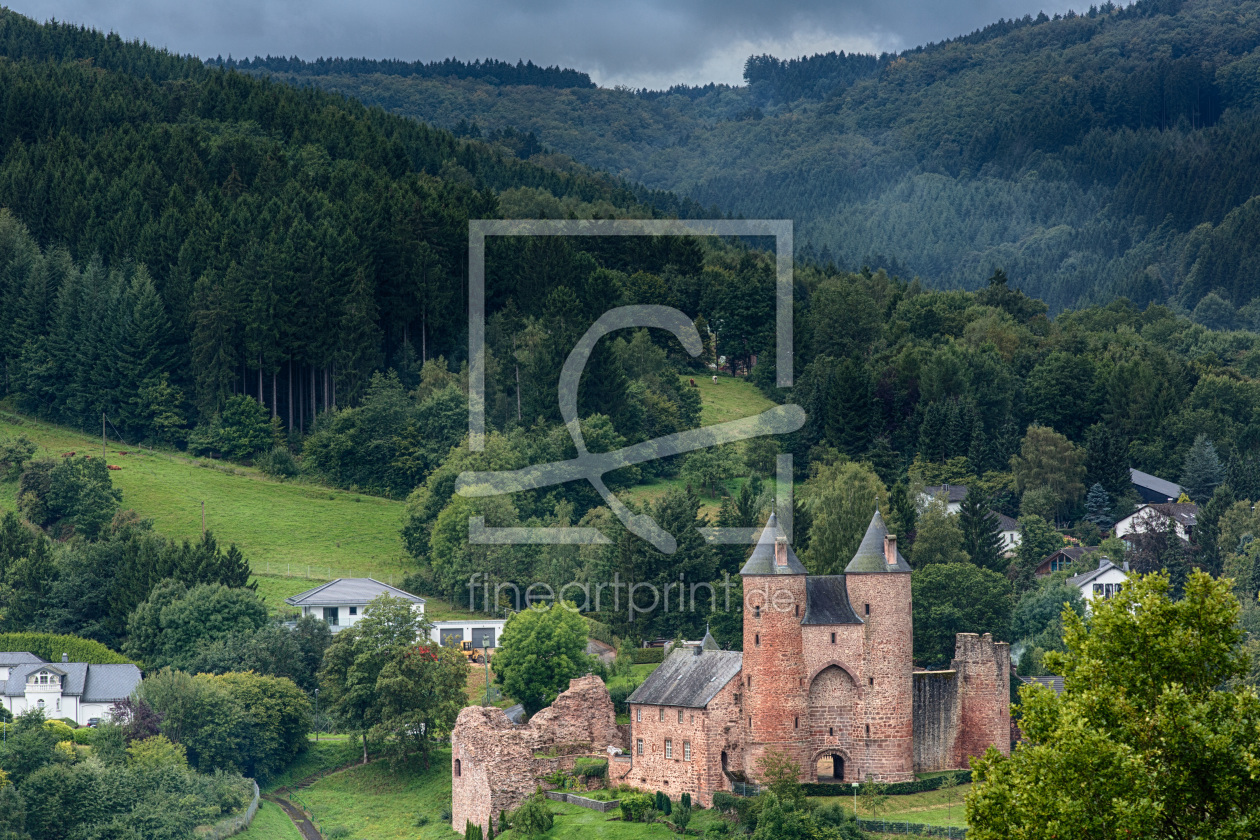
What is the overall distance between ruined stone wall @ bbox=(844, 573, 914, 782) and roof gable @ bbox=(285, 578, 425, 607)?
30.2m

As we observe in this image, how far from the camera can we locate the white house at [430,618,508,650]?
87375 millimetres

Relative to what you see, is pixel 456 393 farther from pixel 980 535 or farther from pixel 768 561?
pixel 768 561

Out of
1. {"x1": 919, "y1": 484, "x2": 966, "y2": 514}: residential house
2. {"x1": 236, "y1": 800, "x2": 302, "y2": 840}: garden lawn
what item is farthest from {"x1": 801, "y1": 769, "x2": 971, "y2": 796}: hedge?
{"x1": 919, "y1": 484, "x2": 966, "y2": 514}: residential house

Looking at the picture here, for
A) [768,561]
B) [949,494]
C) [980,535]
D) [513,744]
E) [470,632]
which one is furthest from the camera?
[949,494]

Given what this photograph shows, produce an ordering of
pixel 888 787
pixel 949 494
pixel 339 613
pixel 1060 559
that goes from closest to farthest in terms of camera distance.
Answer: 1. pixel 888 787
2. pixel 339 613
3. pixel 1060 559
4. pixel 949 494

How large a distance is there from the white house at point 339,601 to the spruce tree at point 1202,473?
187 ft

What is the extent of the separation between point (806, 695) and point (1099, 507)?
54.8 metres

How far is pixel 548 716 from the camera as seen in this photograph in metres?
69.9

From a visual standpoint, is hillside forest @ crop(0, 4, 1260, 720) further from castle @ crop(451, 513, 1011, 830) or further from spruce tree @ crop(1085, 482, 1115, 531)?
castle @ crop(451, 513, 1011, 830)

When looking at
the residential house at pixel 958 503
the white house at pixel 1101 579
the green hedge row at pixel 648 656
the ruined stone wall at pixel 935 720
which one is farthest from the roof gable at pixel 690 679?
the residential house at pixel 958 503

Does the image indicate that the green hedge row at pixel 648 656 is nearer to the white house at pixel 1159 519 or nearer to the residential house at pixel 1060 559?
the residential house at pixel 1060 559

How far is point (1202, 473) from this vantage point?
11531 cm

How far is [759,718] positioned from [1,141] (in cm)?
10237

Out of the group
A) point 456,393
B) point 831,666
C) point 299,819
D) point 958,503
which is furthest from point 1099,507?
point 299,819
